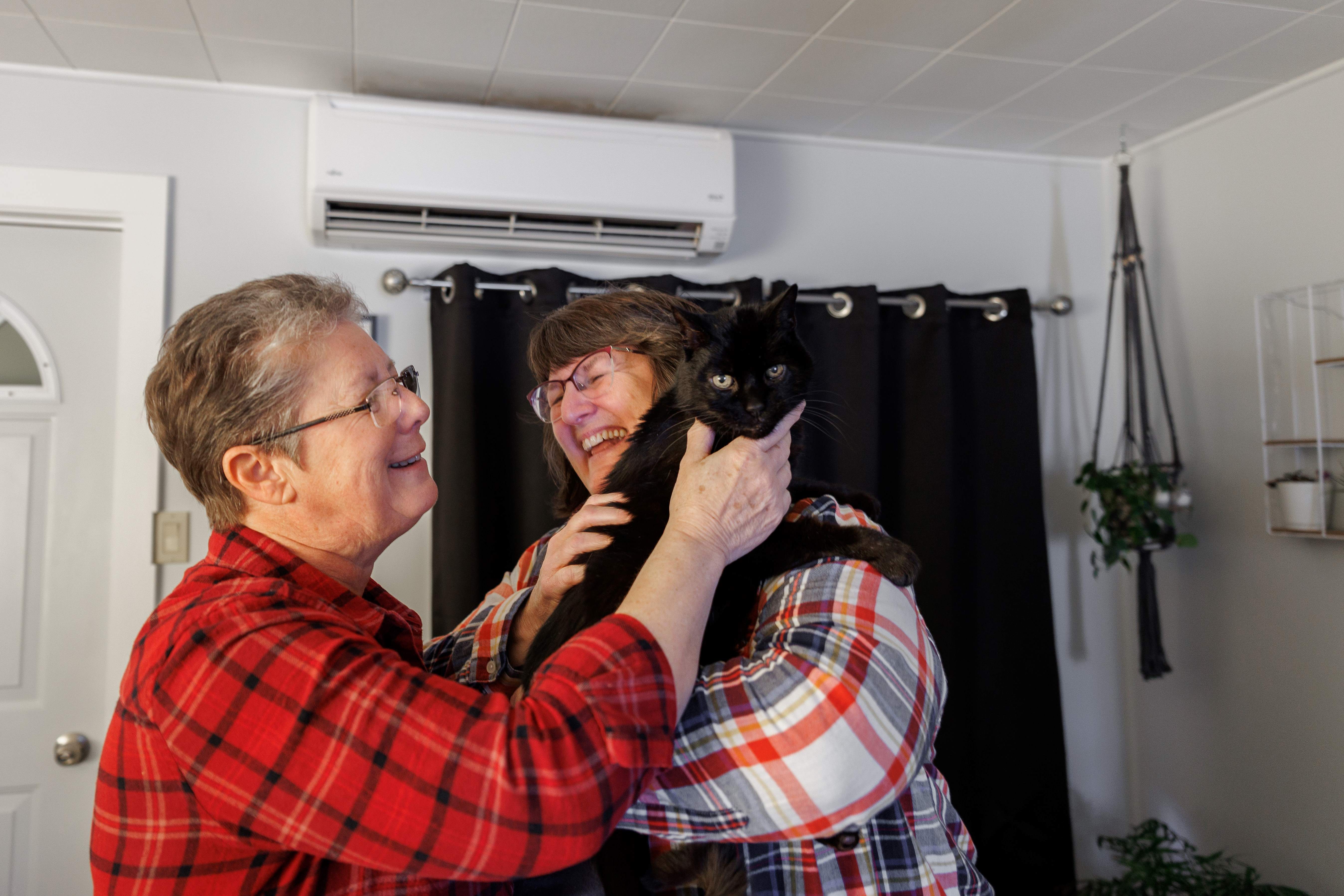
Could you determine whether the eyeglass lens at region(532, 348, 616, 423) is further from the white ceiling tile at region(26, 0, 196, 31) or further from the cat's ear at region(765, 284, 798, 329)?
the white ceiling tile at region(26, 0, 196, 31)

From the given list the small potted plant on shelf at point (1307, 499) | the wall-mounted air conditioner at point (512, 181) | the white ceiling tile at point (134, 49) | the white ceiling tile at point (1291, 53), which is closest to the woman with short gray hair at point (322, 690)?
the wall-mounted air conditioner at point (512, 181)

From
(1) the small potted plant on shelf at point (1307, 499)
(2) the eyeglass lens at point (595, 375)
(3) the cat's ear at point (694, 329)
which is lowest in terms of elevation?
(1) the small potted plant on shelf at point (1307, 499)

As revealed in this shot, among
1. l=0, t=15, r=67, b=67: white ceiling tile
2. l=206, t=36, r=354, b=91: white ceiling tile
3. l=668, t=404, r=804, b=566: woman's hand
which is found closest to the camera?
l=668, t=404, r=804, b=566: woman's hand

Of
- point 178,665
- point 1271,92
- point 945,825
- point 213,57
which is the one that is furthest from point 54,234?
point 1271,92

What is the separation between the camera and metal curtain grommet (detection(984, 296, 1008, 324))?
2.65m

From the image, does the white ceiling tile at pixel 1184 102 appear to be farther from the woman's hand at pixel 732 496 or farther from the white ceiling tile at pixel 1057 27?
the woman's hand at pixel 732 496

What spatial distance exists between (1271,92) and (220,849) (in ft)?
9.45

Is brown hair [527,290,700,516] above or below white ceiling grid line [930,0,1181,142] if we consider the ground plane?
below

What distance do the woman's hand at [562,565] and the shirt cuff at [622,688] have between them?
0.30 m

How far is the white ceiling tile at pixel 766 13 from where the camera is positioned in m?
1.84

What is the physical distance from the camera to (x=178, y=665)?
28.5 inches

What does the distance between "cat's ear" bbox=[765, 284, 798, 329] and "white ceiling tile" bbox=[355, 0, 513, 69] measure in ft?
3.66

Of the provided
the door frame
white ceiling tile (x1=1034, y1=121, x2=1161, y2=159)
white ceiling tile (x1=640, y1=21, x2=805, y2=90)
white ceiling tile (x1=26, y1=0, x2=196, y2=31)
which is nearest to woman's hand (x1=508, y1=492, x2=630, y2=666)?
white ceiling tile (x1=640, y1=21, x2=805, y2=90)

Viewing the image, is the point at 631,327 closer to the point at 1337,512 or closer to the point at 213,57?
the point at 213,57
